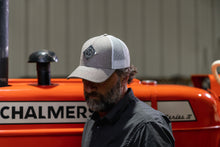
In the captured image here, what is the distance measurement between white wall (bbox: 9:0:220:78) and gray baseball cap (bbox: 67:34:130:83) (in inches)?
86.8

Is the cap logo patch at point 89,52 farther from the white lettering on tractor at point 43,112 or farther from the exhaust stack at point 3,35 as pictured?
the exhaust stack at point 3,35

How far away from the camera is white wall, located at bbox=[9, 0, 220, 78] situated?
3074 mm

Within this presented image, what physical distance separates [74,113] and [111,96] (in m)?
0.38

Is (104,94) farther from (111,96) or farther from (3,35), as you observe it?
(3,35)

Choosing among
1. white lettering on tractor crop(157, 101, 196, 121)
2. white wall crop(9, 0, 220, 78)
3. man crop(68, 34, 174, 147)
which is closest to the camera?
man crop(68, 34, 174, 147)

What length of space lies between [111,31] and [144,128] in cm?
254

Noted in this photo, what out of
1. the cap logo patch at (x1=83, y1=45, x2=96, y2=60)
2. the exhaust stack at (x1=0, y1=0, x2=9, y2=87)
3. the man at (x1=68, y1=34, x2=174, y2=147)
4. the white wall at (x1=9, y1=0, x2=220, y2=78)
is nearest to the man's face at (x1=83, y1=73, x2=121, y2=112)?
the man at (x1=68, y1=34, x2=174, y2=147)

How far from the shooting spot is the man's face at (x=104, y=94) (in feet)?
3.03

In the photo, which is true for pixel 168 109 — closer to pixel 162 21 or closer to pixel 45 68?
pixel 45 68

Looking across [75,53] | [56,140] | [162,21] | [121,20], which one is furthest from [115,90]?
[162,21]

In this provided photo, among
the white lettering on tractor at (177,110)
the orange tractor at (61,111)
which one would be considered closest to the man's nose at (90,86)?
the orange tractor at (61,111)

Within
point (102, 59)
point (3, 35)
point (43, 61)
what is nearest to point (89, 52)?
point (102, 59)

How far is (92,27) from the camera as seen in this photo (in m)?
3.23

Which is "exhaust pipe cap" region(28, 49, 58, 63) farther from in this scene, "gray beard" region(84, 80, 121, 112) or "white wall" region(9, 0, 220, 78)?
"white wall" region(9, 0, 220, 78)
